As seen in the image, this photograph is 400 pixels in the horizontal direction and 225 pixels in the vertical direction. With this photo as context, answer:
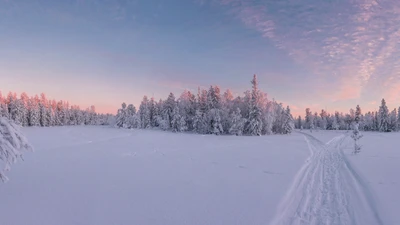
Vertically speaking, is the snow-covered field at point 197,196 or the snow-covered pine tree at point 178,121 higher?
the snow-covered pine tree at point 178,121

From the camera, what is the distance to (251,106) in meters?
57.2

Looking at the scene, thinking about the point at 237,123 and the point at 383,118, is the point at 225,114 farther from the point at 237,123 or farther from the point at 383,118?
the point at 383,118

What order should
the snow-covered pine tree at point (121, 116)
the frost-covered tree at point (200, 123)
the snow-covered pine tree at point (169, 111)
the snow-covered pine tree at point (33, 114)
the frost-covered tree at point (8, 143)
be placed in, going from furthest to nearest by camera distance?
the snow-covered pine tree at point (121, 116) < the snow-covered pine tree at point (33, 114) < the snow-covered pine tree at point (169, 111) < the frost-covered tree at point (200, 123) < the frost-covered tree at point (8, 143)

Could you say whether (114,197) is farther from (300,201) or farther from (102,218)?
(300,201)

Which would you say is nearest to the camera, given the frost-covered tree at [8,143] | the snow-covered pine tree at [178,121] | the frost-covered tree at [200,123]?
the frost-covered tree at [8,143]

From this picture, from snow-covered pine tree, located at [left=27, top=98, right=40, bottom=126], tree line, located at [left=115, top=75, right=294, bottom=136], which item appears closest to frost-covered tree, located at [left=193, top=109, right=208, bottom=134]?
tree line, located at [left=115, top=75, right=294, bottom=136]

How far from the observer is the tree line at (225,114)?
57.3m

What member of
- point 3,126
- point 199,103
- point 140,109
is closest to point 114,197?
point 3,126

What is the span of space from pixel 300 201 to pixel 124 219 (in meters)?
5.91

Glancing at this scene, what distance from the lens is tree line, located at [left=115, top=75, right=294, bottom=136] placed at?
57281 millimetres

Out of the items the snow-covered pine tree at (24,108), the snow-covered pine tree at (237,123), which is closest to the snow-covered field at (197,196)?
the snow-covered pine tree at (237,123)

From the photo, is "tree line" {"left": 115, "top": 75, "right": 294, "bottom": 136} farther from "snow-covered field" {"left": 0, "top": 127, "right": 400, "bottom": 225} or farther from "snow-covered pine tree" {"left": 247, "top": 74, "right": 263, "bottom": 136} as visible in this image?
"snow-covered field" {"left": 0, "top": 127, "right": 400, "bottom": 225}

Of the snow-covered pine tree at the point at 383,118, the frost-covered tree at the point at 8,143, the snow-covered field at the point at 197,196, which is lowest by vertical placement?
the snow-covered field at the point at 197,196

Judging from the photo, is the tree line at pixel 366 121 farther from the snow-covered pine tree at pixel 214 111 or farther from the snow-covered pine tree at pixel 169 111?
the snow-covered pine tree at pixel 169 111
